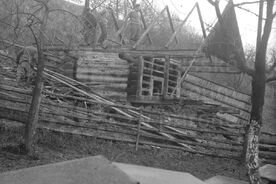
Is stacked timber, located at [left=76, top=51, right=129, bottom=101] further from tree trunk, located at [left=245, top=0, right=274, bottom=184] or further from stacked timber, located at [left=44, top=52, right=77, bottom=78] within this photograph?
tree trunk, located at [left=245, top=0, right=274, bottom=184]

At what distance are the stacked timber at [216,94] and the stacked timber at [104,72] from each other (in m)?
7.20

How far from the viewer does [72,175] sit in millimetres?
3012

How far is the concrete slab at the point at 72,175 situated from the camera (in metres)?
2.90

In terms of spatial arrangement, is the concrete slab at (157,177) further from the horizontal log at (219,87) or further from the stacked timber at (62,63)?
the horizontal log at (219,87)

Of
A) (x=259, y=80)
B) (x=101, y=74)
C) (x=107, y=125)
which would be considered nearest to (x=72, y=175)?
(x=259, y=80)

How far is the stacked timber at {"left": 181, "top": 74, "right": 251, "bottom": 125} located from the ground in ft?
36.6

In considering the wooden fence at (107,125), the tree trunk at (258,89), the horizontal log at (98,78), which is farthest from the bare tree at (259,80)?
the horizontal log at (98,78)

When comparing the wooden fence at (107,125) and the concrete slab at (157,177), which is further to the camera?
the wooden fence at (107,125)

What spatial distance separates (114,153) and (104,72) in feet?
20.6

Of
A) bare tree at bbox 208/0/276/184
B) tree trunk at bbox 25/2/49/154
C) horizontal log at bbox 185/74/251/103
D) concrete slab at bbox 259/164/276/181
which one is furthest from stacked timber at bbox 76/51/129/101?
concrete slab at bbox 259/164/276/181

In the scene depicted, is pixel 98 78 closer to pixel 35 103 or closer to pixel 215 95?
pixel 35 103

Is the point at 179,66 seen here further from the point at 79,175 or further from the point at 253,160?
the point at 79,175

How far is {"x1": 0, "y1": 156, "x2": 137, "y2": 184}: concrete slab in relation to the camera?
290 cm

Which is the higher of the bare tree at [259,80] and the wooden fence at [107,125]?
the bare tree at [259,80]
